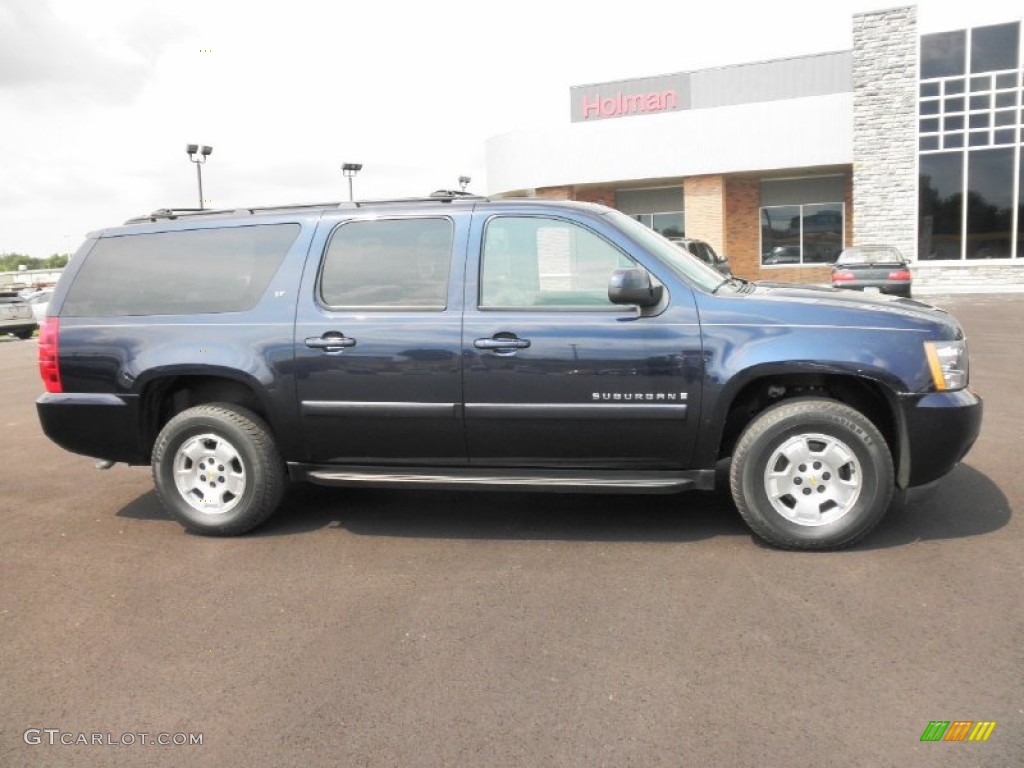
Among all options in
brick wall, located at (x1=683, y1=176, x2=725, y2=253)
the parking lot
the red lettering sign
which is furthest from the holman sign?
the parking lot

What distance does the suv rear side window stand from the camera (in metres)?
5.08

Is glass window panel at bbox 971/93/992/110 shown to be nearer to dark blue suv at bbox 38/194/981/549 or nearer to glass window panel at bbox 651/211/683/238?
glass window panel at bbox 651/211/683/238

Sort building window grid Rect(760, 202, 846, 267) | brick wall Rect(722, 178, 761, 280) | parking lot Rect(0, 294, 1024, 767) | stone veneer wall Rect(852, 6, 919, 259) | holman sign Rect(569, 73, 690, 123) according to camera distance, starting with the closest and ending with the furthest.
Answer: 1. parking lot Rect(0, 294, 1024, 767)
2. stone veneer wall Rect(852, 6, 919, 259)
3. building window grid Rect(760, 202, 846, 267)
4. brick wall Rect(722, 178, 761, 280)
5. holman sign Rect(569, 73, 690, 123)

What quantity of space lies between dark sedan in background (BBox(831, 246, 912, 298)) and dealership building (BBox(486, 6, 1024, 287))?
8673 mm

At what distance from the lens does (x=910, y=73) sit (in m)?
25.7

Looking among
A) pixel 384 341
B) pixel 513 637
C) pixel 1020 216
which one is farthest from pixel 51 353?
pixel 1020 216

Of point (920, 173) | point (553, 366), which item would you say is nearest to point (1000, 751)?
point (553, 366)

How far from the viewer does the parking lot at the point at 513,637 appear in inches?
114

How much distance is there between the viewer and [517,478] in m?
4.77

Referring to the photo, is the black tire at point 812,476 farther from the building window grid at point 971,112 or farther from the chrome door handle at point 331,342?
the building window grid at point 971,112

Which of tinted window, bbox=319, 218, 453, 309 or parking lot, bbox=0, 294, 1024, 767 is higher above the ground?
tinted window, bbox=319, 218, 453, 309

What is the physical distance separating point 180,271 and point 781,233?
30.6m

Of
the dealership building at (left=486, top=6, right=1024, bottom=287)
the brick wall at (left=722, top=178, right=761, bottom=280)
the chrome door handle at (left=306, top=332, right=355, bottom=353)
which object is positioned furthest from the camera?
the brick wall at (left=722, top=178, right=761, bottom=280)

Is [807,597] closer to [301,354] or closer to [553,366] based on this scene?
[553,366]
